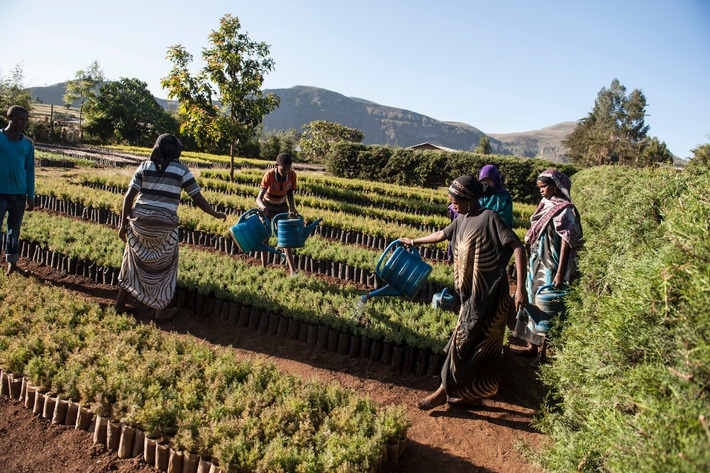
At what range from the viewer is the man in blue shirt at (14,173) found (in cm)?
572

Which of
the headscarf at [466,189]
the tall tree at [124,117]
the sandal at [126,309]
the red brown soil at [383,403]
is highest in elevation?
the tall tree at [124,117]

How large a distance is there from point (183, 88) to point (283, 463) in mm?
14783

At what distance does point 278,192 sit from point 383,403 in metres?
3.67

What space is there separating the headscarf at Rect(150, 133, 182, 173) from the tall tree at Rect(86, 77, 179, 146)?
46912mm

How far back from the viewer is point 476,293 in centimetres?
362

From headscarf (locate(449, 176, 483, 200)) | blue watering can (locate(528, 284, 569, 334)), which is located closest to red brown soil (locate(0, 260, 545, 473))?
blue watering can (locate(528, 284, 569, 334))

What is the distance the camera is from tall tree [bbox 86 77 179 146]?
4481 cm

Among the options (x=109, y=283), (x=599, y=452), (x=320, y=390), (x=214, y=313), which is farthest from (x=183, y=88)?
(x=599, y=452)

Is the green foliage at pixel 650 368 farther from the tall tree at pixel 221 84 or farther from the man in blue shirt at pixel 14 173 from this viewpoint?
the tall tree at pixel 221 84

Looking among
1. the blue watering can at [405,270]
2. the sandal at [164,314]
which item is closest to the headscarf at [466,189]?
the blue watering can at [405,270]

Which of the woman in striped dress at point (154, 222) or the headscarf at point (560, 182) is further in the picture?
the woman in striped dress at point (154, 222)

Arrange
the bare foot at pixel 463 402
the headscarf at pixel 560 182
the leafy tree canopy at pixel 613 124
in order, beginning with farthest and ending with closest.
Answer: the leafy tree canopy at pixel 613 124, the headscarf at pixel 560 182, the bare foot at pixel 463 402

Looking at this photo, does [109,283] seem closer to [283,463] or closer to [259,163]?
[283,463]

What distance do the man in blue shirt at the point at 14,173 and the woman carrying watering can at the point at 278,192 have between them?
10.1 ft
